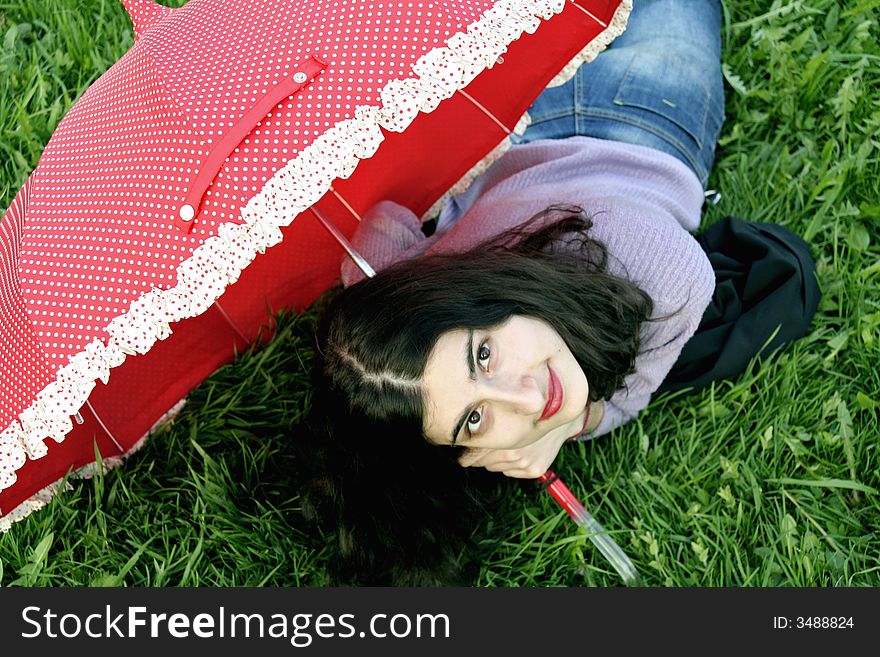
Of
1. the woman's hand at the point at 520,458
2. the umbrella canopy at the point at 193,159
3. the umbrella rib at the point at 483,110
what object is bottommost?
the woman's hand at the point at 520,458

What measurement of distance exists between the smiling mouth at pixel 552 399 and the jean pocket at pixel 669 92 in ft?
3.89

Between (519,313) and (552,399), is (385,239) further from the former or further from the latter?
(552,399)

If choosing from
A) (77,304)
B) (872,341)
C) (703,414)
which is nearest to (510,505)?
(703,414)

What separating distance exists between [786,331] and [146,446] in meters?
2.02

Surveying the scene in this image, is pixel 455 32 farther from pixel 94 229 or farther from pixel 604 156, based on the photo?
pixel 604 156

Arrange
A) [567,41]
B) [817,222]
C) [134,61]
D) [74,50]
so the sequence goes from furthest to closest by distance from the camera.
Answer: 1. [74,50]
2. [817,222]
3. [567,41]
4. [134,61]

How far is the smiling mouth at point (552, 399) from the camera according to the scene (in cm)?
211

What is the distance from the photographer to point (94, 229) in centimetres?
181

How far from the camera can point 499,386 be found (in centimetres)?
203

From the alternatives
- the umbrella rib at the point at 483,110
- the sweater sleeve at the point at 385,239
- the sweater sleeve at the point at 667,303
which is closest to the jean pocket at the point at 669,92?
the umbrella rib at the point at 483,110

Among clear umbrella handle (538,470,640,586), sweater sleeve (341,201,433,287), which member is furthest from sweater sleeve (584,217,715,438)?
sweater sleeve (341,201,433,287)

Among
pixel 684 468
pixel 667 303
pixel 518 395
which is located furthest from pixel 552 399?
pixel 684 468

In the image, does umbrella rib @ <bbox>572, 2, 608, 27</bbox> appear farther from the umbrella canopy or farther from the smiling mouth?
the smiling mouth

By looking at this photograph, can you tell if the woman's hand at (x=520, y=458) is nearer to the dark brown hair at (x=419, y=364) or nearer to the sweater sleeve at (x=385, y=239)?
the dark brown hair at (x=419, y=364)
